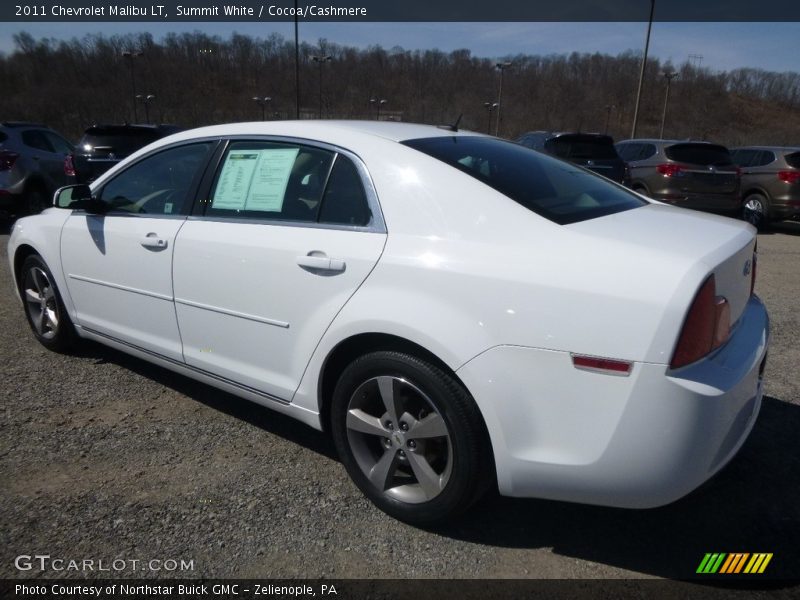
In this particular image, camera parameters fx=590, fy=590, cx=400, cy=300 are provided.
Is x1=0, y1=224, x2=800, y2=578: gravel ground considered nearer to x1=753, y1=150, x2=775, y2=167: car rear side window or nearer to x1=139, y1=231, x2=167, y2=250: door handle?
x1=139, y1=231, x2=167, y2=250: door handle

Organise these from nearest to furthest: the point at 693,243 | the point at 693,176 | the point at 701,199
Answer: the point at 693,243 < the point at 693,176 < the point at 701,199

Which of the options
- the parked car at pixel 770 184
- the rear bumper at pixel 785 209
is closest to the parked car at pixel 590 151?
the parked car at pixel 770 184

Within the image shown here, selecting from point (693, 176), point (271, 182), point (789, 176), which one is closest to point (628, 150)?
point (693, 176)

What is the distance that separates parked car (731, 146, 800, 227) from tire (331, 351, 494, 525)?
38.3ft

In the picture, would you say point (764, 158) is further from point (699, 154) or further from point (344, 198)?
point (344, 198)

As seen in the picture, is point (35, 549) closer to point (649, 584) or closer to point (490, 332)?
point (490, 332)

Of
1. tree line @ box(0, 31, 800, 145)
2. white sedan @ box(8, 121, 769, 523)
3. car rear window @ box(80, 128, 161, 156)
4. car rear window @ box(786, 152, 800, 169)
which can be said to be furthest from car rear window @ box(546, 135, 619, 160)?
tree line @ box(0, 31, 800, 145)

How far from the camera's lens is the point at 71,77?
61906 millimetres

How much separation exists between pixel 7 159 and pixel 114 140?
1.77 meters

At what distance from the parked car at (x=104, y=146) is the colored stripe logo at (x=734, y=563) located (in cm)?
975

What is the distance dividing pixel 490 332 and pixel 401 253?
490 mm

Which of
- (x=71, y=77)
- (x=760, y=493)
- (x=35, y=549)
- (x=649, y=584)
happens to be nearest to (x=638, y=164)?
(x=760, y=493)

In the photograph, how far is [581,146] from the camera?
35.8 feet

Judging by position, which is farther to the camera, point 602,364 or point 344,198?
point 344,198
